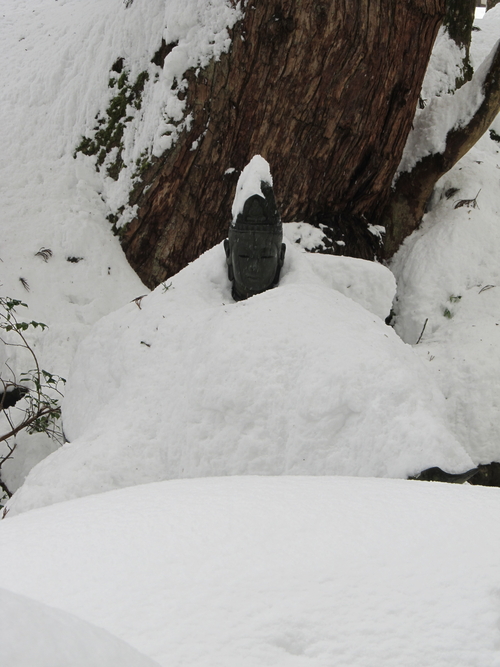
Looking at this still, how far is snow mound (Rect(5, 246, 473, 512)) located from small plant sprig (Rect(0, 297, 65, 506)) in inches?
31.0

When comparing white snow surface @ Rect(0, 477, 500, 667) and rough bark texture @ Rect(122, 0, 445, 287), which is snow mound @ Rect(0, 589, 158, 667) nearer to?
white snow surface @ Rect(0, 477, 500, 667)

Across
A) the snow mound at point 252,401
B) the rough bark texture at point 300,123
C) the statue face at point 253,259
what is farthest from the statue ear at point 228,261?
the rough bark texture at point 300,123

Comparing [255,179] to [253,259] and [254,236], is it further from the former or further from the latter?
[253,259]

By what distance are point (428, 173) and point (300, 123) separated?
50.7 inches

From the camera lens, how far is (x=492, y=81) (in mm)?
4805

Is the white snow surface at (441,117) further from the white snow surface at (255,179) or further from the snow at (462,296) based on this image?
the white snow surface at (255,179)

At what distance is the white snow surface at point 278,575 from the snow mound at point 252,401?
67 centimetres

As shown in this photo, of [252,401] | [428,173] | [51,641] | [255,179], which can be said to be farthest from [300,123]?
[51,641]

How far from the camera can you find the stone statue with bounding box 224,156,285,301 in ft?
9.73

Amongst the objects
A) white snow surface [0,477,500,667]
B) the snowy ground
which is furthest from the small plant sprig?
white snow surface [0,477,500,667]

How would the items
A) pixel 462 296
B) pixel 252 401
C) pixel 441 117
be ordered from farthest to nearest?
1. pixel 441 117
2. pixel 462 296
3. pixel 252 401

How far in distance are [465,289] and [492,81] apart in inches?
66.4

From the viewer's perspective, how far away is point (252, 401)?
2449mm

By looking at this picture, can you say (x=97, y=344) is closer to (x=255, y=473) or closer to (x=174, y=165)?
(x=255, y=473)
